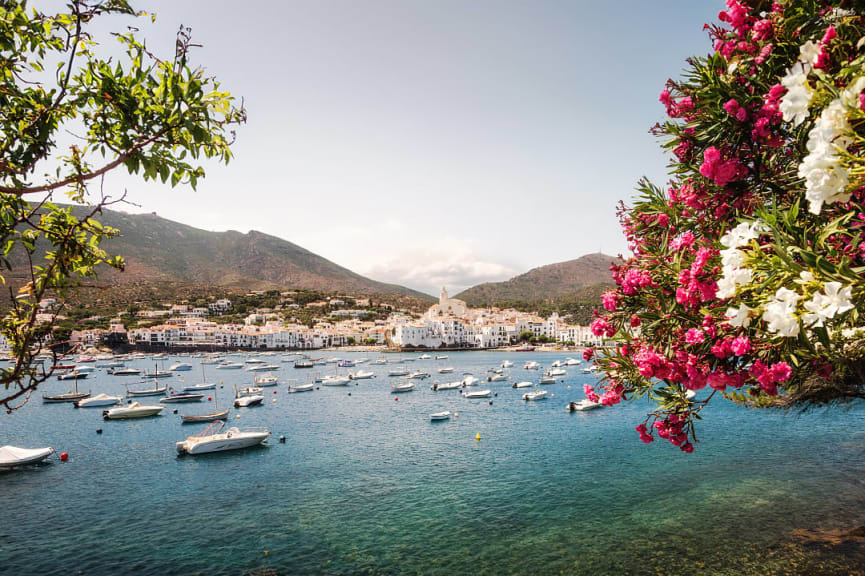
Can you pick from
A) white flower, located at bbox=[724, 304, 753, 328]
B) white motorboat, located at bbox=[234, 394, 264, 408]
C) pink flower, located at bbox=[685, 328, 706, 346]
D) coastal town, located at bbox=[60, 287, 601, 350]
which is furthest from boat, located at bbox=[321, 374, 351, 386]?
coastal town, located at bbox=[60, 287, 601, 350]

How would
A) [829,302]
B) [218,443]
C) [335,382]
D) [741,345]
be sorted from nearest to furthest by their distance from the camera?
[829,302] < [741,345] < [218,443] < [335,382]

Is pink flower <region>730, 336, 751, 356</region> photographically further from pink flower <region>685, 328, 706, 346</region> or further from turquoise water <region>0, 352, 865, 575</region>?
turquoise water <region>0, 352, 865, 575</region>

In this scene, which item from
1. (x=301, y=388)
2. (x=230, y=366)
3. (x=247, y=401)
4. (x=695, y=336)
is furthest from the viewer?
(x=230, y=366)

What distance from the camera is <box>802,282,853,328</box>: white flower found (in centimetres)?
→ 261

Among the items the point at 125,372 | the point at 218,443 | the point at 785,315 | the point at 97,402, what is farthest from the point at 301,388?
the point at 785,315

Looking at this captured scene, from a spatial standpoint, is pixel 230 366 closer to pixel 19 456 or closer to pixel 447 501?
pixel 19 456

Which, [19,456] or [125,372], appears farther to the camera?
[125,372]

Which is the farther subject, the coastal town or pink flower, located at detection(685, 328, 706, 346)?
the coastal town

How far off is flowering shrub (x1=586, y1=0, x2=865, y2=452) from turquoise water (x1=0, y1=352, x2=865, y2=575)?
1218cm

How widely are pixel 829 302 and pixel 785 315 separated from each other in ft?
0.73

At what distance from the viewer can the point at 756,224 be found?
338 cm

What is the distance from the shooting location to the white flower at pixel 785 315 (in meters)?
2.83

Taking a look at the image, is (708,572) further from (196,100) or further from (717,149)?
(196,100)

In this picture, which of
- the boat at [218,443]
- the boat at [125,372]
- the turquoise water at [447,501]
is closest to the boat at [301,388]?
the turquoise water at [447,501]
